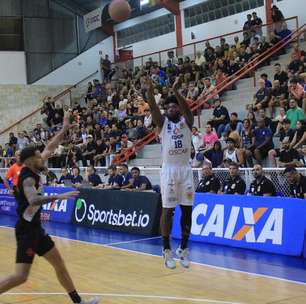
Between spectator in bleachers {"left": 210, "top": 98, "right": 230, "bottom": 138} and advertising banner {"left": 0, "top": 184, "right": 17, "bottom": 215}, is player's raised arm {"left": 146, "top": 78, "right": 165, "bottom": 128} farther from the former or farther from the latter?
advertising banner {"left": 0, "top": 184, "right": 17, "bottom": 215}

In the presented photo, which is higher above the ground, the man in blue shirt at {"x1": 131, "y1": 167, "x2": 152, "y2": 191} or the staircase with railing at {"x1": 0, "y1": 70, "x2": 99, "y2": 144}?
the staircase with railing at {"x1": 0, "y1": 70, "x2": 99, "y2": 144}

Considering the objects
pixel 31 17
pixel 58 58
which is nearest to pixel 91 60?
pixel 58 58

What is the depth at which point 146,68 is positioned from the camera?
2525 cm

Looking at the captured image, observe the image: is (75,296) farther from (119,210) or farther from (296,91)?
(296,91)

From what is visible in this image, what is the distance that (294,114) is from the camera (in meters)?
14.1

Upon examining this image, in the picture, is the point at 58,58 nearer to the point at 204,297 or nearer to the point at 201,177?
the point at 201,177

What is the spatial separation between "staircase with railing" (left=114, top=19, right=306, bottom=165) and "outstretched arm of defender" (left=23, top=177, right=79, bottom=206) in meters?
11.9

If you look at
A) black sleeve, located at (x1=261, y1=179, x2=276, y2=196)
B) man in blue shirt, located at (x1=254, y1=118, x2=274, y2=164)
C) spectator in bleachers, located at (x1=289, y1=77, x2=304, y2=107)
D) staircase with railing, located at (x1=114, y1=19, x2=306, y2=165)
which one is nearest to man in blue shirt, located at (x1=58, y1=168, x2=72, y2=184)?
staircase with railing, located at (x1=114, y1=19, x2=306, y2=165)

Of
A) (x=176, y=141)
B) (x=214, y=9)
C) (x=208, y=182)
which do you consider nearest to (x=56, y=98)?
(x=214, y=9)

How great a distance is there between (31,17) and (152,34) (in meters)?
6.66

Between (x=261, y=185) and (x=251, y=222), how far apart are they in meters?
0.87

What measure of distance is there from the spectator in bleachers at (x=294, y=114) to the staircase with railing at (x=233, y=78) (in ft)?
13.7

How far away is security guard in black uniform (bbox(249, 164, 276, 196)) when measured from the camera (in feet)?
38.0

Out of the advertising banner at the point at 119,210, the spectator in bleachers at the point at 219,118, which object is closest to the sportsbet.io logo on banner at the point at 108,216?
the advertising banner at the point at 119,210
